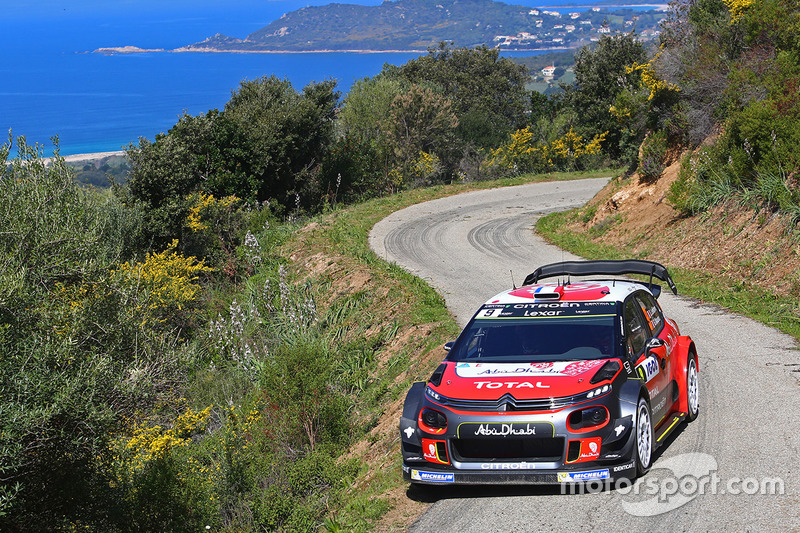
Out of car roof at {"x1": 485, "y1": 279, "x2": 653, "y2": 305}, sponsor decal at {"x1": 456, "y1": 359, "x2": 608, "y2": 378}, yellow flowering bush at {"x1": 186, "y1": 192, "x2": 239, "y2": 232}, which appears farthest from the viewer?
yellow flowering bush at {"x1": 186, "y1": 192, "x2": 239, "y2": 232}

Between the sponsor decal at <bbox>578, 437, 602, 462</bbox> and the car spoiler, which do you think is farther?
the car spoiler

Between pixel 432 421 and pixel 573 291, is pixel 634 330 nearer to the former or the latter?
pixel 573 291

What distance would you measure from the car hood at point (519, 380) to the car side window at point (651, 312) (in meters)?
1.35

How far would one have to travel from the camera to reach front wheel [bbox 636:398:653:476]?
20.3ft

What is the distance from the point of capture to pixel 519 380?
6418 mm

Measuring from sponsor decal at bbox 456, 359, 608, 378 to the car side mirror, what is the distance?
0.65 meters

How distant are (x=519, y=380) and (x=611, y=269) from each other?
3431 mm

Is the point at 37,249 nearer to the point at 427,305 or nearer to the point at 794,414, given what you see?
the point at 427,305

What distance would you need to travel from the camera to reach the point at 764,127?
16422 mm

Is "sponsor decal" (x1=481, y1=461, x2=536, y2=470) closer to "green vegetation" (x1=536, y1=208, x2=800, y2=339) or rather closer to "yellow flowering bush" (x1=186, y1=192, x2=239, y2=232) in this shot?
"green vegetation" (x1=536, y1=208, x2=800, y2=339)

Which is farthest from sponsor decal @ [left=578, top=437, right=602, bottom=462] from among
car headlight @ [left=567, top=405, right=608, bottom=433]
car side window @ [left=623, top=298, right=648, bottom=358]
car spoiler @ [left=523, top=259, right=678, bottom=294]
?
car spoiler @ [left=523, top=259, right=678, bottom=294]

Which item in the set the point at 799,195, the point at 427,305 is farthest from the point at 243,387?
the point at 799,195

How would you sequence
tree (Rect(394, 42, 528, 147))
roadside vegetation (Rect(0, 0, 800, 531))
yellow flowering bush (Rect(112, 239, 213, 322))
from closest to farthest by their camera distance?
roadside vegetation (Rect(0, 0, 800, 531)) < yellow flowering bush (Rect(112, 239, 213, 322)) < tree (Rect(394, 42, 528, 147))

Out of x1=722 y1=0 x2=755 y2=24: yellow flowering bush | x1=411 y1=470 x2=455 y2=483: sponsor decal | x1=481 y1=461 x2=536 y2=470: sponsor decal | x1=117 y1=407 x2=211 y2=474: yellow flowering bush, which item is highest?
x1=722 y1=0 x2=755 y2=24: yellow flowering bush
